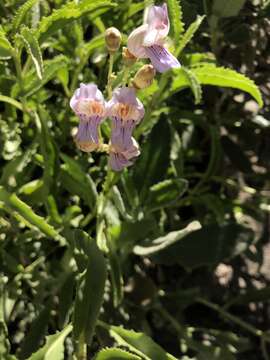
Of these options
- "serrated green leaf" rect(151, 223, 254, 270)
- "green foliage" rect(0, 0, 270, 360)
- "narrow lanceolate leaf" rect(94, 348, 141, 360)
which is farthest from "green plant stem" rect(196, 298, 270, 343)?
"narrow lanceolate leaf" rect(94, 348, 141, 360)

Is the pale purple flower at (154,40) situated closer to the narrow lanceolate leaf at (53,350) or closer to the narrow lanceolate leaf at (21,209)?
the narrow lanceolate leaf at (21,209)

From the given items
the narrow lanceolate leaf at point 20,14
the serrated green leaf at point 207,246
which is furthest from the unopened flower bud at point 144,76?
the serrated green leaf at point 207,246

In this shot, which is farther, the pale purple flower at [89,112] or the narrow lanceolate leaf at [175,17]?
the narrow lanceolate leaf at [175,17]

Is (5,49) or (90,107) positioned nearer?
(90,107)

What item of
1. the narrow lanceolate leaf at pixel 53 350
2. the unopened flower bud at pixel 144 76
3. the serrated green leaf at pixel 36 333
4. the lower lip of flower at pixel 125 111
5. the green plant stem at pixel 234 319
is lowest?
the green plant stem at pixel 234 319

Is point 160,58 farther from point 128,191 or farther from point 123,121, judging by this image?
point 128,191

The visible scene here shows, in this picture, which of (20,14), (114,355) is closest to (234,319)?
(114,355)

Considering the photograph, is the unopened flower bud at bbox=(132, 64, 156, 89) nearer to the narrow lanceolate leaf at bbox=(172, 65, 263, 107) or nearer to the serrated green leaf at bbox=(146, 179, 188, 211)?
the narrow lanceolate leaf at bbox=(172, 65, 263, 107)
